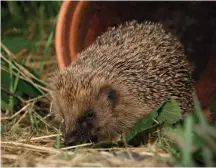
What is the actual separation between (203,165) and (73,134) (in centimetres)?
87

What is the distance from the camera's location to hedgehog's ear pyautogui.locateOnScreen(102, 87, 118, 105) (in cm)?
323

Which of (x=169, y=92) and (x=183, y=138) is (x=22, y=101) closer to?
(x=169, y=92)

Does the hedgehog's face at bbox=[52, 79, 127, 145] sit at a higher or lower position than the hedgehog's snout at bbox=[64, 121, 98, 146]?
higher

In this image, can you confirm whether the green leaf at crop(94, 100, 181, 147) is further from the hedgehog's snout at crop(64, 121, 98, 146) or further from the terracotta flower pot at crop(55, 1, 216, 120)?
the terracotta flower pot at crop(55, 1, 216, 120)

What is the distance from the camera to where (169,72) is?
352 centimetres

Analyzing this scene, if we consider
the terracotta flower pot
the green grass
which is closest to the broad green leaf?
the green grass

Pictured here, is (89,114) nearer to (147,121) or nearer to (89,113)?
(89,113)

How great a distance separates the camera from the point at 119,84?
330cm

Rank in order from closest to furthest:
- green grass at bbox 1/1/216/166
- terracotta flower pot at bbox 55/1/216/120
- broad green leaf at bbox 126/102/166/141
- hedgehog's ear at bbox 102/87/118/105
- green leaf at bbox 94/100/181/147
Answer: green grass at bbox 1/1/216/166
green leaf at bbox 94/100/181/147
broad green leaf at bbox 126/102/166/141
hedgehog's ear at bbox 102/87/118/105
terracotta flower pot at bbox 55/1/216/120

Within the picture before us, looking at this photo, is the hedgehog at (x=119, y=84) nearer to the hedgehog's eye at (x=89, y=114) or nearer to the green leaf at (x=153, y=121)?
the hedgehog's eye at (x=89, y=114)

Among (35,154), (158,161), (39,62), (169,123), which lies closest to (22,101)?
(39,62)

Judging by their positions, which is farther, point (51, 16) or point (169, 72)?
point (51, 16)

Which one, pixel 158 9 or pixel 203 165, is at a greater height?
pixel 158 9

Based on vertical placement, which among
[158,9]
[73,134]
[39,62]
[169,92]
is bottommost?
[73,134]
